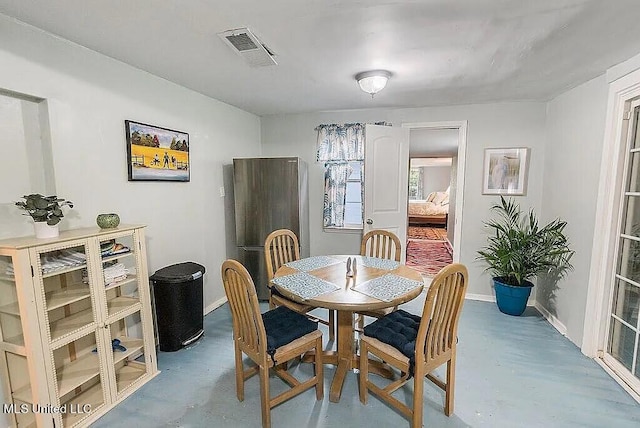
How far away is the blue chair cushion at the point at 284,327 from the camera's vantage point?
1789 millimetres

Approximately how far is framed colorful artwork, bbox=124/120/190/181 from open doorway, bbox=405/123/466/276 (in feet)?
8.57

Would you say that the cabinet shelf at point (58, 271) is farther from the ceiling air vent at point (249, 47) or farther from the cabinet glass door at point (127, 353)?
the ceiling air vent at point (249, 47)

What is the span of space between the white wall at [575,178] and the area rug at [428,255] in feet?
5.58

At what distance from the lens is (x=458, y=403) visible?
1.94 meters

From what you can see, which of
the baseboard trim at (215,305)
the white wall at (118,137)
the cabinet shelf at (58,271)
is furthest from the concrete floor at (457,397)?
the white wall at (118,137)

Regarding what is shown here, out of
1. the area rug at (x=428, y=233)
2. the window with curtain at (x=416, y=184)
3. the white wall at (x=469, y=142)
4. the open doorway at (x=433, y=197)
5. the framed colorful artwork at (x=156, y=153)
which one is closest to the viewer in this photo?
the framed colorful artwork at (x=156, y=153)

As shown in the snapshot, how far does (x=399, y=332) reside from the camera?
1870 millimetres

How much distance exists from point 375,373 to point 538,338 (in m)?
1.65

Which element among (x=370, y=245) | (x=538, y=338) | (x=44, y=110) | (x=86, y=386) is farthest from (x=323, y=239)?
(x=44, y=110)

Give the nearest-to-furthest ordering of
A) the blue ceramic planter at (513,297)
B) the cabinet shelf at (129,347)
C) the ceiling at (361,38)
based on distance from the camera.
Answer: the ceiling at (361,38), the cabinet shelf at (129,347), the blue ceramic planter at (513,297)

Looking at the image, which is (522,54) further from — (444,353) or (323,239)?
(323,239)

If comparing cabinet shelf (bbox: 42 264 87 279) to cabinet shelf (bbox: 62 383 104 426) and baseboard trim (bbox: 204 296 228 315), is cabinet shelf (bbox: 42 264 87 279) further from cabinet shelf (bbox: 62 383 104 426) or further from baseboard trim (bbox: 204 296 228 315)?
baseboard trim (bbox: 204 296 228 315)

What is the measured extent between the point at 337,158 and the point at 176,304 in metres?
2.45

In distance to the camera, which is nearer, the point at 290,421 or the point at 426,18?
the point at 426,18
